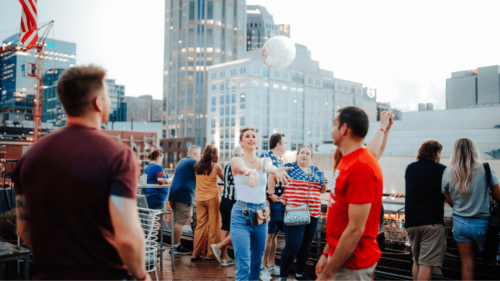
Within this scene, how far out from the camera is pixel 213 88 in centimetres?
8425

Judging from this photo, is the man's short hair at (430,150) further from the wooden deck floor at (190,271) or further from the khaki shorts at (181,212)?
the khaki shorts at (181,212)

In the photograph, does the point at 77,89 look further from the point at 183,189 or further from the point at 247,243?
the point at 183,189

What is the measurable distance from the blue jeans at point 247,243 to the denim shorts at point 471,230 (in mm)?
1966

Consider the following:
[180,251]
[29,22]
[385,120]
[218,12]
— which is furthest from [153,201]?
[218,12]

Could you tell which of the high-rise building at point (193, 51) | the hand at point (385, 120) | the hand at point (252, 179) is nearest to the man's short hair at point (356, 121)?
Result: the hand at point (385, 120)

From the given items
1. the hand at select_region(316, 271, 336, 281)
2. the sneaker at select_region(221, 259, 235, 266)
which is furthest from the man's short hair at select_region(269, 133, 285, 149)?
the hand at select_region(316, 271, 336, 281)

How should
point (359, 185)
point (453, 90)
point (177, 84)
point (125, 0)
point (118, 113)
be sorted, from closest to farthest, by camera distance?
point (359, 185) → point (453, 90) → point (177, 84) → point (125, 0) → point (118, 113)

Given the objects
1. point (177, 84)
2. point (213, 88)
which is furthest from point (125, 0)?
point (213, 88)

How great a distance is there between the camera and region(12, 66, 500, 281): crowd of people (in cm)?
132

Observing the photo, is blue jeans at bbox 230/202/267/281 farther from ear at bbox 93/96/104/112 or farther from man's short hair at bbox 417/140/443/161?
ear at bbox 93/96/104/112

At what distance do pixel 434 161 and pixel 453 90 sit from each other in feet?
171

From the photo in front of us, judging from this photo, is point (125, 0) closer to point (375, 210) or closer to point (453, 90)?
point (453, 90)

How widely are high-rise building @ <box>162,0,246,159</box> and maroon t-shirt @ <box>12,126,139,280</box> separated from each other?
9552 centimetres

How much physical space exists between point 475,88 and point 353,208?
53025 mm
